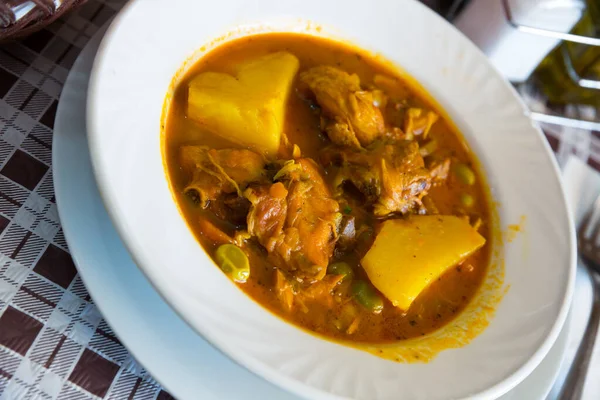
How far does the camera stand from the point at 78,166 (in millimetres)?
1960

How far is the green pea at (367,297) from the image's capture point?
2.23 m

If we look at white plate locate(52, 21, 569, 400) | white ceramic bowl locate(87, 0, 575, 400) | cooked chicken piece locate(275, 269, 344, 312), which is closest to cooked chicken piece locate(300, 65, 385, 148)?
white ceramic bowl locate(87, 0, 575, 400)

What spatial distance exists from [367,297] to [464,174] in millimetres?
949

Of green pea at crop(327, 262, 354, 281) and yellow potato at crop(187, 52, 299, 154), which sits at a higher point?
yellow potato at crop(187, 52, 299, 154)

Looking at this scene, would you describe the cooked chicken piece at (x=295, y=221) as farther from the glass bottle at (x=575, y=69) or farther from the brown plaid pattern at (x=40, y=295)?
the glass bottle at (x=575, y=69)

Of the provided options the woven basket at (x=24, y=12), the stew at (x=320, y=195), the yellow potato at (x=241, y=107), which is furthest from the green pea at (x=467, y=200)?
the woven basket at (x=24, y=12)

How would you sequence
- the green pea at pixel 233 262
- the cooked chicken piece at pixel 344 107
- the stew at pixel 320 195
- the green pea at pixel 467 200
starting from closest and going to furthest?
1. the green pea at pixel 233 262
2. the stew at pixel 320 195
3. the cooked chicken piece at pixel 344 107
4. the green pea at pixel 467 200

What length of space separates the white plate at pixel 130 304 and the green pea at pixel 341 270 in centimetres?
57

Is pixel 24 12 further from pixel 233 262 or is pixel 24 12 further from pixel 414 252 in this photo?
pixel 414 252

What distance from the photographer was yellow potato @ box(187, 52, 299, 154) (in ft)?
7.53

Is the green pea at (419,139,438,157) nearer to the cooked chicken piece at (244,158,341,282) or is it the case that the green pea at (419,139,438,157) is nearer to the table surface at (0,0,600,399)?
the cooked chicken piece at (244,158,341,282)

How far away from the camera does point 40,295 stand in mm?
1808

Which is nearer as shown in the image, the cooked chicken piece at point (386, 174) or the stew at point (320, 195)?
the stew at point (320, 195)

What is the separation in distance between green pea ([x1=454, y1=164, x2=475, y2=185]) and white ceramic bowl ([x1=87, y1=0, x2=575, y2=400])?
0.09 m
